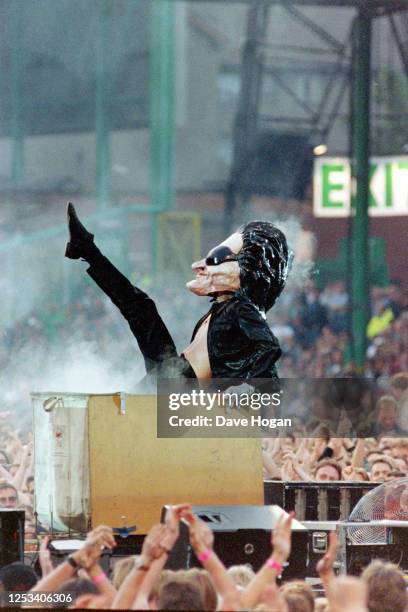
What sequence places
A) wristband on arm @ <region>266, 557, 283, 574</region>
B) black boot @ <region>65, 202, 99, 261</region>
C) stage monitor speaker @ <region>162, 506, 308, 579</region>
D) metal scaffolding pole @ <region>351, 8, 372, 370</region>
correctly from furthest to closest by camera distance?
metal scaffolding pole @ <region>351, 8, 372, 370</region>
black boot @ <region>65, 202, 99, 261</region>
stage monitor speaker @ <region>162, 506, 308, 579</region>
wristband on arm @ <region>266, 557, 283, 574</region>

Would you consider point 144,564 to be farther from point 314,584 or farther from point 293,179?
point 293,179

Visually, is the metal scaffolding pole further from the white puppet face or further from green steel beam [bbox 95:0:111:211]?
green steel beam [bbox 95:0:111:211]

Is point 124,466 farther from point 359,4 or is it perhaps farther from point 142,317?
point 359,4

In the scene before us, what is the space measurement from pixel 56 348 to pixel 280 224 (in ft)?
2.06

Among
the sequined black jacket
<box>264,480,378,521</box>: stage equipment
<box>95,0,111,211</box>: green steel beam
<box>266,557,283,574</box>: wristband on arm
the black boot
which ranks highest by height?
<box>95,0,111,211</box>: green steel beam

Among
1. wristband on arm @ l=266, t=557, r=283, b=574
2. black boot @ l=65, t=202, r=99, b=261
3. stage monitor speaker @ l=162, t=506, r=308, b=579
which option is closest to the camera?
wristband on arm @ l=266, t=557, r=283, b=574

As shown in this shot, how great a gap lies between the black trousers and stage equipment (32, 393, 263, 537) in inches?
11.1

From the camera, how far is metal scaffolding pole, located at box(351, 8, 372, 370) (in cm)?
323

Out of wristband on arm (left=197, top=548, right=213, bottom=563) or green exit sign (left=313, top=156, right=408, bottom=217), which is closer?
wristband on arm (left=197, top=548, right=213, bottom=563)

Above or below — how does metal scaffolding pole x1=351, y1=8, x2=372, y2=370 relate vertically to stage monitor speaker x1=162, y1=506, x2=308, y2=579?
above

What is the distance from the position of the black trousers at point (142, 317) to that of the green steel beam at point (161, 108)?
23 cm

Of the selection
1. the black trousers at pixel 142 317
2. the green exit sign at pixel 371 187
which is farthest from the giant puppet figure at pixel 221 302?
the green exit sign at pixel 371 187

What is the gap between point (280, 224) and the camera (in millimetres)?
3254

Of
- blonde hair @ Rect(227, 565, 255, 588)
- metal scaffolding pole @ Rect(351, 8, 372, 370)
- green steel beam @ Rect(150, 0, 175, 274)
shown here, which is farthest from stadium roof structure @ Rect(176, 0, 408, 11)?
blonde hair @ Rect(227, 565, 255, 588)
